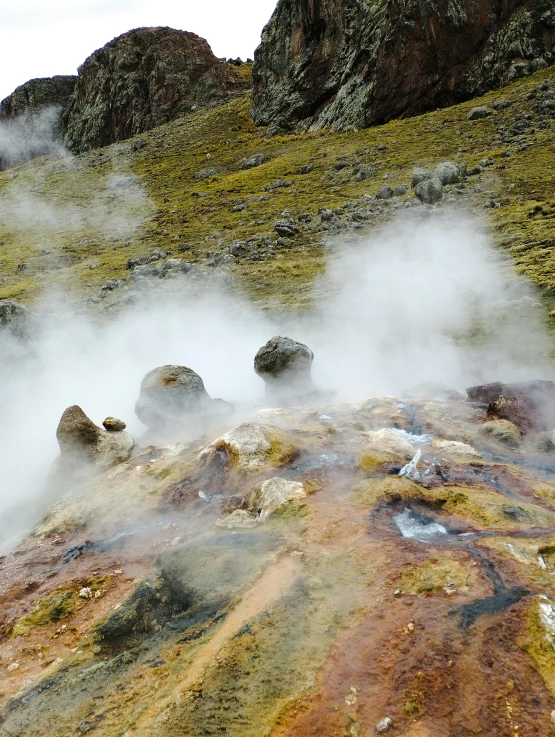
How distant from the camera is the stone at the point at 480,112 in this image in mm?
28875

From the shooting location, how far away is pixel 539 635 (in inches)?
102

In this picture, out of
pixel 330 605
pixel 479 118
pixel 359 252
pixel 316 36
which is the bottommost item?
pixel 330 605

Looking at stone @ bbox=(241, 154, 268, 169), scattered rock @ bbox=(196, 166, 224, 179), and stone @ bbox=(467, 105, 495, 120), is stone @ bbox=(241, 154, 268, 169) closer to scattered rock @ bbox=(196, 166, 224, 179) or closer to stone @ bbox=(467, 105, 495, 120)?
scattered rock @ bbox=(196, 166, 224, 179)

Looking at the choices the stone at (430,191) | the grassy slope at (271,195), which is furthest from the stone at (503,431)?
the stone at (430,191)

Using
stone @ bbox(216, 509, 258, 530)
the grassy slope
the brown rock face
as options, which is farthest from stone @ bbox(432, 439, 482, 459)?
the brown rock face

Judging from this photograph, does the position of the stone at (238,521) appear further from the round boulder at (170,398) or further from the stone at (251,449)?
the round boulder at (170,398)

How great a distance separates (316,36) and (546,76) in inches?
836

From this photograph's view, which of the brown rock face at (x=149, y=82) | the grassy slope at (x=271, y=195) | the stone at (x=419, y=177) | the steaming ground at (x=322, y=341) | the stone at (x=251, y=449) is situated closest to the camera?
the stone at (x=251, y=449)

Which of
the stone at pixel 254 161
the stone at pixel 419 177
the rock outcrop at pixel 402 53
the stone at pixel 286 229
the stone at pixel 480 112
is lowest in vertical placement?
the stone at pixel 286 229

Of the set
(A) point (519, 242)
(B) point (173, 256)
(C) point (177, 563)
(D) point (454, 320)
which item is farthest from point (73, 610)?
(B) point (173, 256)

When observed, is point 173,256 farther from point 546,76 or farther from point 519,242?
point 546,76

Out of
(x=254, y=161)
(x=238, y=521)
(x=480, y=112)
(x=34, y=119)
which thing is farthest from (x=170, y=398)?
(x=34, y=119)

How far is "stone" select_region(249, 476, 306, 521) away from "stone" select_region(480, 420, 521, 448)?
2744mm

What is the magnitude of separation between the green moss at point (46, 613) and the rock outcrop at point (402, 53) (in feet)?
127
